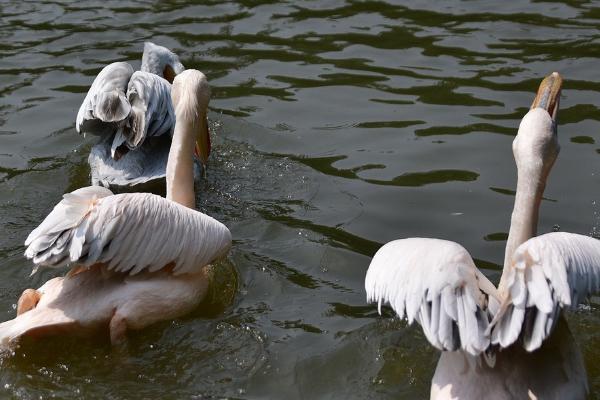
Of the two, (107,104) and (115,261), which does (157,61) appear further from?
(115,261)

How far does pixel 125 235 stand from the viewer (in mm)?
4336

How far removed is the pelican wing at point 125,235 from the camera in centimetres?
420

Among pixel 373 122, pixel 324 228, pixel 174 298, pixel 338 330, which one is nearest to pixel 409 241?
pixel 338 330

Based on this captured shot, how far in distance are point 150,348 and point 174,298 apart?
0.24 meters

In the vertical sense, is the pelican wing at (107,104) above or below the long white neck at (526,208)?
below

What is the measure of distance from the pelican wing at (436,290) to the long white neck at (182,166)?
1.68 meters

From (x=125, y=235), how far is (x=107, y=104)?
157 centimetres

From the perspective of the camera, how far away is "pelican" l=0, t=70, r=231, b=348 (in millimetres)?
4215

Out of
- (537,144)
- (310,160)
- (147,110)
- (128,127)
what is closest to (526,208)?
(537,144)

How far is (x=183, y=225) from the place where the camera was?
449cm

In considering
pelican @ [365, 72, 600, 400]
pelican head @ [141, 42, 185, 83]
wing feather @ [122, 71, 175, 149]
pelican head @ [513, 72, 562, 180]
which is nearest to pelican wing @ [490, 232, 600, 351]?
pelican @ [365, 72, 600, 400]

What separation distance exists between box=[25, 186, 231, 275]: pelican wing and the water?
0.32 metres

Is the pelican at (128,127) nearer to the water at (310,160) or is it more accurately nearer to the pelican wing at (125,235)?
the water at (310,160)

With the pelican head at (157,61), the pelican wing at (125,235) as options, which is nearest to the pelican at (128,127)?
the pelican head at (157,61)
